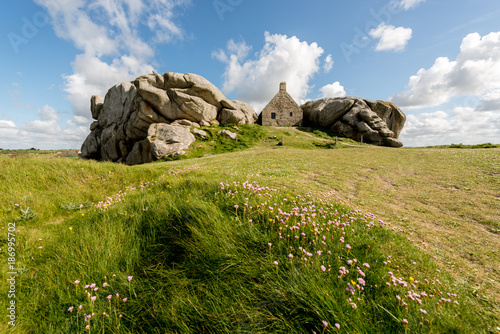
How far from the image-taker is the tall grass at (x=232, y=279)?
243cm

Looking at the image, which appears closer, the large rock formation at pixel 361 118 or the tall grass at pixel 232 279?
the tall grass at pixel 232 279

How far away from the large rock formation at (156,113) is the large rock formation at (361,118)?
2200cm

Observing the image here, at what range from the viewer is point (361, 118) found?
48.6 meters

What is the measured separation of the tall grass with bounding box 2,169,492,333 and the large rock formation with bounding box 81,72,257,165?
3121cm

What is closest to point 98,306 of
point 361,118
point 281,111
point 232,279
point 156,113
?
point 232,279

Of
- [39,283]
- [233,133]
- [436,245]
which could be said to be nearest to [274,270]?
[39,283]

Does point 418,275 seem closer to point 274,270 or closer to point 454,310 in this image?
point 454,310

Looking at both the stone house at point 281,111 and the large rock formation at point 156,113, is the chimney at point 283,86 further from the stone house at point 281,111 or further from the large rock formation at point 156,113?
the large rock formation at point 156,113

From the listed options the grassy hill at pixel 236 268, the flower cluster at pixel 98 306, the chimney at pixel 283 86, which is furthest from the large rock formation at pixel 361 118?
the flower cluster at pixel 98 306

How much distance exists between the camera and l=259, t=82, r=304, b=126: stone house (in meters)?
54.1

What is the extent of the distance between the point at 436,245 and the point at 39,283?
9.09 meters

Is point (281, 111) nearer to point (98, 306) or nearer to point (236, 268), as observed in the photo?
point (236, 268)

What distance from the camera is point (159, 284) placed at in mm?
3113

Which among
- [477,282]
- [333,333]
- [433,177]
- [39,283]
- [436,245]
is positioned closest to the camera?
[333,333]
